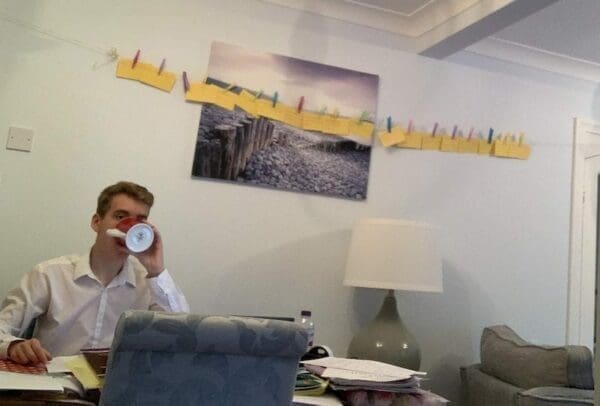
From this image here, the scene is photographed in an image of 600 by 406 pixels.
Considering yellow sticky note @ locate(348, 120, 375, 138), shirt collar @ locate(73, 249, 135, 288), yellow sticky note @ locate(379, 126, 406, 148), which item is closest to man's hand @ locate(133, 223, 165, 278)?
shirt collar @ locate(73, 249, 135, 288)

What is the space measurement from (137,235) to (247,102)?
114 cm

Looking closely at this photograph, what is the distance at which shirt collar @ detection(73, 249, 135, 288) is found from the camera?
75.9 inches

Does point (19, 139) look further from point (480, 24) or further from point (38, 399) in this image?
point (480, 24)

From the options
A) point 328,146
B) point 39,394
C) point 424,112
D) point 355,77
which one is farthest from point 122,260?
point 424,112

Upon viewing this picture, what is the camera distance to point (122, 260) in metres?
1.98

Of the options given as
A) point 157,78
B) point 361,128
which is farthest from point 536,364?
point 157,78

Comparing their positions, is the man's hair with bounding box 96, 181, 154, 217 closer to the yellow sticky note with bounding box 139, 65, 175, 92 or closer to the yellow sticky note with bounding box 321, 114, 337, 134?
the yellow sticky note with bounding box 139, 65, 175, 92

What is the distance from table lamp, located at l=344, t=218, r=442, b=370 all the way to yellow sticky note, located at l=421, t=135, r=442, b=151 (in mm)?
641

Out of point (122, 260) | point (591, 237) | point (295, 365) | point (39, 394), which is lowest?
point (39, 394)

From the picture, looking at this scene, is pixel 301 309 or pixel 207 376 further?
pixel 301 309

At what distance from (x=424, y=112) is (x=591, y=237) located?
1212 millimetres

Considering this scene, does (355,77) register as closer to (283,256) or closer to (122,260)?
(283,256)

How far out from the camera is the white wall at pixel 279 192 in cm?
245

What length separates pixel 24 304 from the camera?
1842mm
